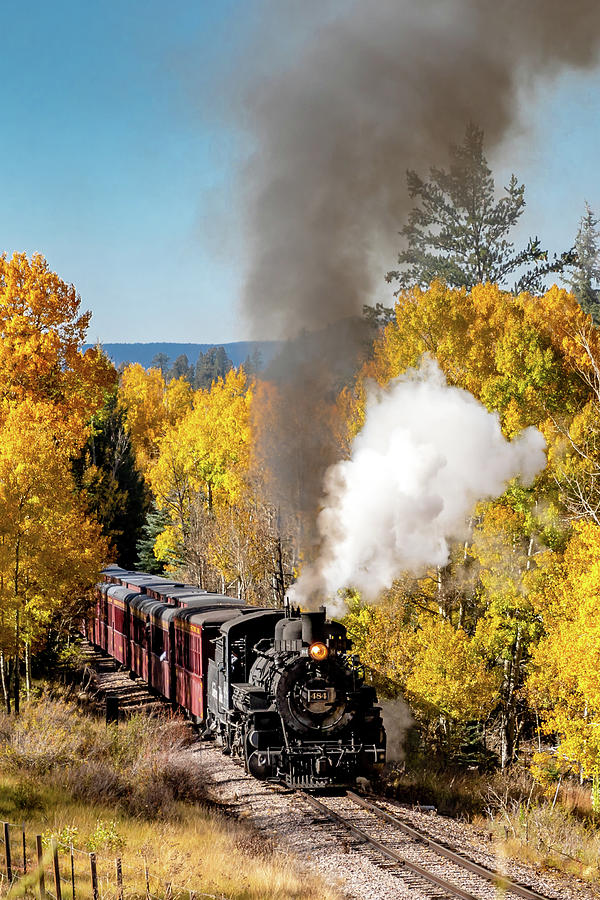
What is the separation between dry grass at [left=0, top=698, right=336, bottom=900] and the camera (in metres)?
10.7

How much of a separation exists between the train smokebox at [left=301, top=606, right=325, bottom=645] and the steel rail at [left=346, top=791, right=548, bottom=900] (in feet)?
10.5

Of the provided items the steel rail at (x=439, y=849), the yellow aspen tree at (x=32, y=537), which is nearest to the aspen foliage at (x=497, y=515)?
the steel rail at (x=439, y=849)

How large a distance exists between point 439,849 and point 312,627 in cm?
376

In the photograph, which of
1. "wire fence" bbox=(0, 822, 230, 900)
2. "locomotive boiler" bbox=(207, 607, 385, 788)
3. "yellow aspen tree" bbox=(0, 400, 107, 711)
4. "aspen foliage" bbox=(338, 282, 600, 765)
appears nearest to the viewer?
"wire fence" bbox=(0, 822, 230, 900)

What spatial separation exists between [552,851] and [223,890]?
654 cm

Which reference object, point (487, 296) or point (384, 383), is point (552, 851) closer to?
point (384, 383)

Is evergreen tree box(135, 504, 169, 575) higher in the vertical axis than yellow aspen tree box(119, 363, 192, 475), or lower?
lower

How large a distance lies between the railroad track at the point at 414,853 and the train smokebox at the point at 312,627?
2.95 m

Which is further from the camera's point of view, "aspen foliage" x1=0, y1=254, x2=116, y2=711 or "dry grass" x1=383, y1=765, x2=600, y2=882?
"aspen foliage" x1=0, y1=254, x2=116, y2=711

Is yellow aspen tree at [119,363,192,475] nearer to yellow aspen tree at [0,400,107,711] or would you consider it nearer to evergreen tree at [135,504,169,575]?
evergreen tree at [135,504,169,575]

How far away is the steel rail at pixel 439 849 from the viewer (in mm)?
11695

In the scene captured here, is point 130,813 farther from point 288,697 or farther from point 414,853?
point 414,853

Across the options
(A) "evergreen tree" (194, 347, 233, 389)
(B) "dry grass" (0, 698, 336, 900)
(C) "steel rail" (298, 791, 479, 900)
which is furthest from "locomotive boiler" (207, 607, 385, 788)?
(A) "evergreen tree" (194, 347, 233, 389)

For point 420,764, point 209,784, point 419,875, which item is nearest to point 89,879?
point 419,875
